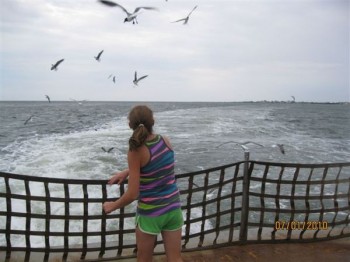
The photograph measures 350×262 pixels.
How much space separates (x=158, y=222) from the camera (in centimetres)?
272

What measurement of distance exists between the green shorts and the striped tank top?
3cm

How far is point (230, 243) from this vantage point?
447 centimetres

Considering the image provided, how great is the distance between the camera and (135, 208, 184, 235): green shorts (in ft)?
8.92

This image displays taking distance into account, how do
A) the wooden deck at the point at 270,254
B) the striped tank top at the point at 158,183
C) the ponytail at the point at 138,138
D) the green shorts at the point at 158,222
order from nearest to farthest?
the ponytail at the point at 138,138, the striped tank top at the point at 158,183, the green shorts at the point at 158,222, the wooden deck at the point at 270,254

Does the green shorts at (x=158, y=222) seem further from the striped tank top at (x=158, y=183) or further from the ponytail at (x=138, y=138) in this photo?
the ponytail at (x=138, y=138)

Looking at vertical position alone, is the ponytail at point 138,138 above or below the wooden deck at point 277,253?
above

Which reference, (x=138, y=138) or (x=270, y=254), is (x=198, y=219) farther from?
(x=138, y=138)

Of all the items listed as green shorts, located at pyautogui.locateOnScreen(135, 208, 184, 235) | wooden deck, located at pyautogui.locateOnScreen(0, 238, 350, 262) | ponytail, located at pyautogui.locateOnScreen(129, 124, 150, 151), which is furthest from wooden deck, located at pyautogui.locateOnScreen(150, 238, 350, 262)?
ponytail, located at pyautogui.locateOnScreen(129, 124, 150, 151)

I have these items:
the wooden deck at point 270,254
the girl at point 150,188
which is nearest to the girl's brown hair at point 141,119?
the girl at point 150,188

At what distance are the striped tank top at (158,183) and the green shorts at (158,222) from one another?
0.10ft

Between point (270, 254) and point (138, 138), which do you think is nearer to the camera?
point (138, 138)

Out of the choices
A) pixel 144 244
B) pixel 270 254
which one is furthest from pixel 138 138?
pixel 270 254

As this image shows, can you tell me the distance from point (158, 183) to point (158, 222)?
0.30 metres

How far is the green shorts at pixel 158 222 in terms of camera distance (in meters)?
2.72
